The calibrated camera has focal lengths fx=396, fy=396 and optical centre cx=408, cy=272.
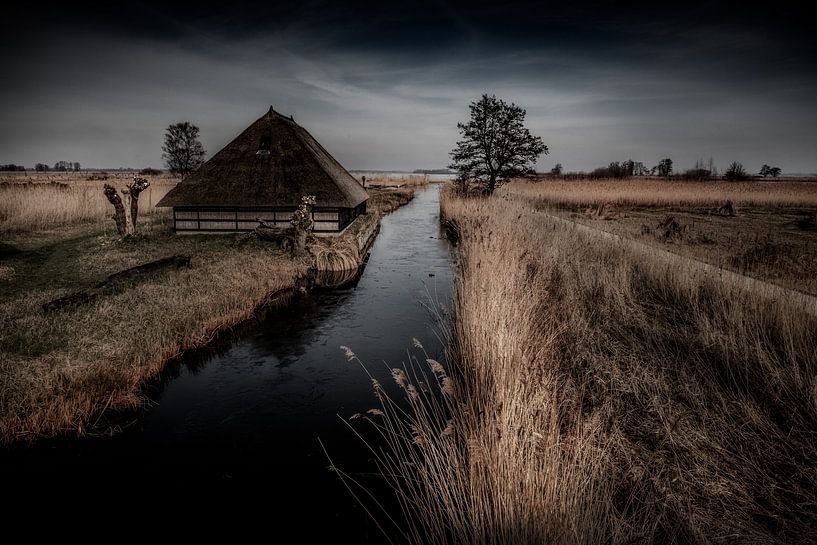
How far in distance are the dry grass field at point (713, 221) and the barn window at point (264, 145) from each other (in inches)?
497

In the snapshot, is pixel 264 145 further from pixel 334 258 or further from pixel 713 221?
pixel 713 221

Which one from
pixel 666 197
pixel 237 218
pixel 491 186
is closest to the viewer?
pixel 237 218

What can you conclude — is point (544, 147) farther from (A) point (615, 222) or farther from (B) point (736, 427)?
(B) point (736, 427)

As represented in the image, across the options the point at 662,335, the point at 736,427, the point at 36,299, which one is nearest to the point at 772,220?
the point at 662,335

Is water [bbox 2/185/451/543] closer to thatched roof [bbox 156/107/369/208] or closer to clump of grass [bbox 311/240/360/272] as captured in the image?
clump of grass [bbox 311/240/360/272]

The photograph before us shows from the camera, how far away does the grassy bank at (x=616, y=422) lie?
7.46 feet

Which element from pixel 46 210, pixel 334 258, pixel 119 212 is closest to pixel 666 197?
pixel 334 258

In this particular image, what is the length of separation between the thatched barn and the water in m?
6.56

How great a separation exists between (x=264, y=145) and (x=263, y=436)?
1318cm

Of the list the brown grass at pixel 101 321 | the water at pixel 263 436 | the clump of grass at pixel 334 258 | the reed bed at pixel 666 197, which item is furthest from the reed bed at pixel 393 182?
the water at pixel 263 436

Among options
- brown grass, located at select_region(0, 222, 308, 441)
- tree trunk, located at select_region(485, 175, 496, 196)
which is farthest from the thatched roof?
tree trunk, located at select_region(485, 175, 496, 196)

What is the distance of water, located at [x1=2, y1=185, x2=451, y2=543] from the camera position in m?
3.62

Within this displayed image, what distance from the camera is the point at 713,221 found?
16062mm

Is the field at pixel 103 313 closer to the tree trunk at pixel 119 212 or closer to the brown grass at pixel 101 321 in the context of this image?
the brown grass at pixel 101 321
